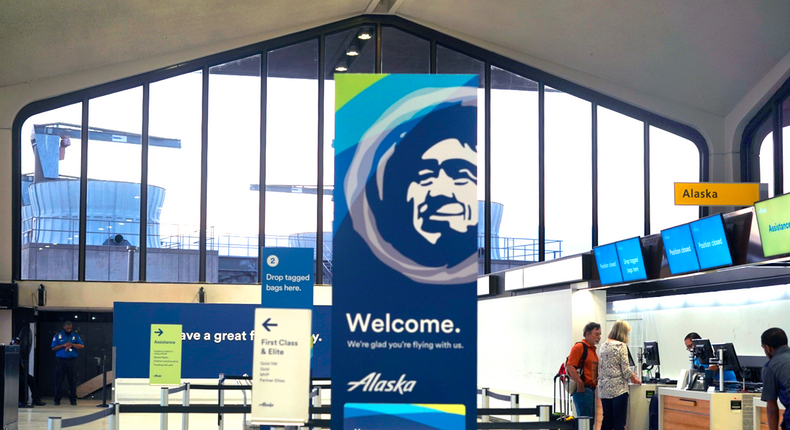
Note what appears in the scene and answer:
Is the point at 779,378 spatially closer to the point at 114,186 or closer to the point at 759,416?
the point at 759,416

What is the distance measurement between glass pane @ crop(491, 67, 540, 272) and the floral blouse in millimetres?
7644

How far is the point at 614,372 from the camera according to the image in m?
7.34

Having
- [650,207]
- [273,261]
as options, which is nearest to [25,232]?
[273,261]

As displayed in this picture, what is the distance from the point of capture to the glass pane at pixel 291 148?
1500 cm

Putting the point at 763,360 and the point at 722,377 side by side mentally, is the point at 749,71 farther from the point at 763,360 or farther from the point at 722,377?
the point at 722,377

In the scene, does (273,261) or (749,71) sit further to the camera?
(749,71)

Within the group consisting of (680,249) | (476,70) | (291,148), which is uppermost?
(476,70)

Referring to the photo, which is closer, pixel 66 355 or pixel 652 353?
pixel 652 353

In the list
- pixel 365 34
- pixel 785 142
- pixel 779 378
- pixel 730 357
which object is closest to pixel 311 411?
pixel 779 378

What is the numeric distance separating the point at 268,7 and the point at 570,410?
28.5ft

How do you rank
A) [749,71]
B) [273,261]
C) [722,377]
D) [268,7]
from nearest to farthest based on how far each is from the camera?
[273,261] → [722,377] → [749,71] → [268,7]

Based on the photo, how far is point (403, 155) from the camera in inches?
101

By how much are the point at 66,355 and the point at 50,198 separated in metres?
2.95

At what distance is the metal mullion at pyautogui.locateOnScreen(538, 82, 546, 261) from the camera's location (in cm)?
1503
